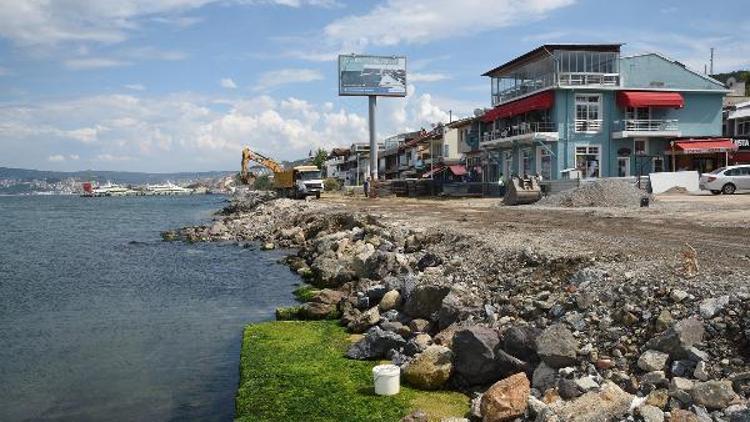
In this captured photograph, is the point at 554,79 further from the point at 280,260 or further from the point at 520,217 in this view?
the point at 280,260

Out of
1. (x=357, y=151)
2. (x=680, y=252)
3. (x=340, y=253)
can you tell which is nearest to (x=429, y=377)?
(x=680, y=252)

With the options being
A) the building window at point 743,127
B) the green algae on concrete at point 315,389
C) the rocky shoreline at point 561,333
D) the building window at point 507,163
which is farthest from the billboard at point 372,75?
the green algae on concrete at point 315,389

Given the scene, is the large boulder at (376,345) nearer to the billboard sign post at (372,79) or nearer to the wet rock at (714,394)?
the wet rock at (714,394)

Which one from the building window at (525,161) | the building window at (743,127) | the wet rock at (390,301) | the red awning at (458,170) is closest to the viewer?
the wet rock at (390,301)

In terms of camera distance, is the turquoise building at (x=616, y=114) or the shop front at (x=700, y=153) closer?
the shop front at (x=700, y=153)

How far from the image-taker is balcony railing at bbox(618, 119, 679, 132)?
162ft

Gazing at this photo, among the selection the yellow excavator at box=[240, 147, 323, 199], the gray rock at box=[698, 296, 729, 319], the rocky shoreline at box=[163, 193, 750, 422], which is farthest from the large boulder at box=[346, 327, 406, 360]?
the yellow excavator at box=[240, 147, 323, 199]

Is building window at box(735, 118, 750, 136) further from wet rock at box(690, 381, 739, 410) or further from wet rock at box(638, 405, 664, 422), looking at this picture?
wet rock at box(638, 405, 664, 422)

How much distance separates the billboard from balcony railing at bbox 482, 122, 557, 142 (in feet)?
38.9

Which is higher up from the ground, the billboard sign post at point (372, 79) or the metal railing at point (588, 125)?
the billboard sign post at point (372, 79)

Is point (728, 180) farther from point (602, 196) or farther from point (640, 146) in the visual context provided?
point (640, 146)

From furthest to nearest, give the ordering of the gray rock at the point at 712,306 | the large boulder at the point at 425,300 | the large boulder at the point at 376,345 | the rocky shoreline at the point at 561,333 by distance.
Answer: the large boulder at the point at 425,300, the large boulder at the point at 376,345, the gray rock at the point at 712,306, the rocky shoreline at the point at 561,333

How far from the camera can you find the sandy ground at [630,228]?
14.3 m

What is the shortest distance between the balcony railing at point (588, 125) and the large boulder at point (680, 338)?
42.7m
